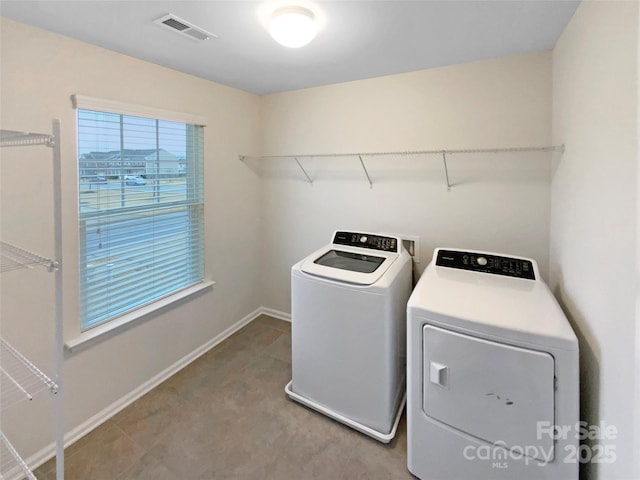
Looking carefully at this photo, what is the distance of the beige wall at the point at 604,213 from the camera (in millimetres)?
985

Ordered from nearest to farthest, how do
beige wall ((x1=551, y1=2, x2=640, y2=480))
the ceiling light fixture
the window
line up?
beige wall ((x1=551, y1=2, x2=640, y2=480)), the ceiling light fixture, the window

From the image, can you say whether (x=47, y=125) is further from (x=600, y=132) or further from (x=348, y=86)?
(x=600, y=132)

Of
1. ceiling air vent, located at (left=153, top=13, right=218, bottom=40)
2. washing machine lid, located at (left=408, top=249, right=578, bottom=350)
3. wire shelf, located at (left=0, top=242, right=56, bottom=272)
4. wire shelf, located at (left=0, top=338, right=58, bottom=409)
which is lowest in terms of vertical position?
wire shelf, located at (left=0, top=338, right=58, bottom=409)

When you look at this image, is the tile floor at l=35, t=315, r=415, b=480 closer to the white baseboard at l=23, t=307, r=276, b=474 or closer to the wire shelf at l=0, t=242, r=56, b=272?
the white baseboard at l=23, t=307, r=276, b=474

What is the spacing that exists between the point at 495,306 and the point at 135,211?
223 centimetres

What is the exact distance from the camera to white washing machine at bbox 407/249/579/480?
1.29 meters

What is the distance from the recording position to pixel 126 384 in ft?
7.13

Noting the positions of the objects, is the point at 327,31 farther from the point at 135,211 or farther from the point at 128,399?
the point at 128,399

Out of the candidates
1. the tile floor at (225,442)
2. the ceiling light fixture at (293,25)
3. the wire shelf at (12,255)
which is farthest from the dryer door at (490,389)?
the wire shelf at (12,255)

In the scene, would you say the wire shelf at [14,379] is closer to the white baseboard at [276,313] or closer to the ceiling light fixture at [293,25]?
the ceiling light fixture at [293,25]

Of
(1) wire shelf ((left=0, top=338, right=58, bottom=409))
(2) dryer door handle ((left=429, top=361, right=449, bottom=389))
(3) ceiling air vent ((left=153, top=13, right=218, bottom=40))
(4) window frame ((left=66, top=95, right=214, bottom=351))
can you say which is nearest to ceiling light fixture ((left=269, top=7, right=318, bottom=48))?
(3) ceiling air vent ((left=153, top=13, right=218, bottom=40))

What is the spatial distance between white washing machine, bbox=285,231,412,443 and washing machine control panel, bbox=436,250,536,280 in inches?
10.6

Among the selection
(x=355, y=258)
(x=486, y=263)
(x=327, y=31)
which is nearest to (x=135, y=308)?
(x=355, y=258)

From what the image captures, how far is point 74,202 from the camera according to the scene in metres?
1.85
